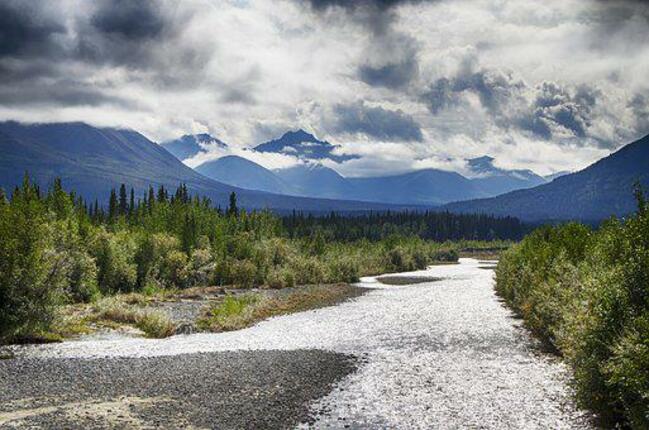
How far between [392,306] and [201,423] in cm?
4858

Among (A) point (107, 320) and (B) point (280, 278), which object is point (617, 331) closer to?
(A) point (107, 320)

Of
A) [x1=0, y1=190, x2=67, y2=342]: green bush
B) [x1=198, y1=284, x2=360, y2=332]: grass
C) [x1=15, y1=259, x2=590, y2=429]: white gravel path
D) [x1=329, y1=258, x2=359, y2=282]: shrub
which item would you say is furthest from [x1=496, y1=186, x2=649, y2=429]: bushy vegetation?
[x1=329, y1=258, x2=359, y2=282]: shrub

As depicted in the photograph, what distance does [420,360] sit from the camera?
3672cm

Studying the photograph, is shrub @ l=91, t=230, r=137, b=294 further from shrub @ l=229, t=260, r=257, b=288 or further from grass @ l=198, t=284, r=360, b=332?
shrub @ l=229, t=260, r=257, b=288

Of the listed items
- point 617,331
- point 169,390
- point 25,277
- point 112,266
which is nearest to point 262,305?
point 112,266

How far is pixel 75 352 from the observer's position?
37125 millimetres

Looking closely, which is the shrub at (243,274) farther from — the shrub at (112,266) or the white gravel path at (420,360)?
the white gravel path at (420,360)

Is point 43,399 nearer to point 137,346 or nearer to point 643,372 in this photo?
point 137,346

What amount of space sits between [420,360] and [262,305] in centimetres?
3328

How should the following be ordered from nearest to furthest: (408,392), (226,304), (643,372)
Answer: (643,372) < (408,392) < (226,304)

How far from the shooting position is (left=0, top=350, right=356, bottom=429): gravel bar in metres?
22.1

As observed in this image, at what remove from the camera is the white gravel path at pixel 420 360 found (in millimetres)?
24734

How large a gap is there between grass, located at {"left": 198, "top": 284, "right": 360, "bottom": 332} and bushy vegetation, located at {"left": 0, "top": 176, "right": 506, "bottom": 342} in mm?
12689

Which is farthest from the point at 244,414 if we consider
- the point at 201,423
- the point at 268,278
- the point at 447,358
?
the point at 268,278
